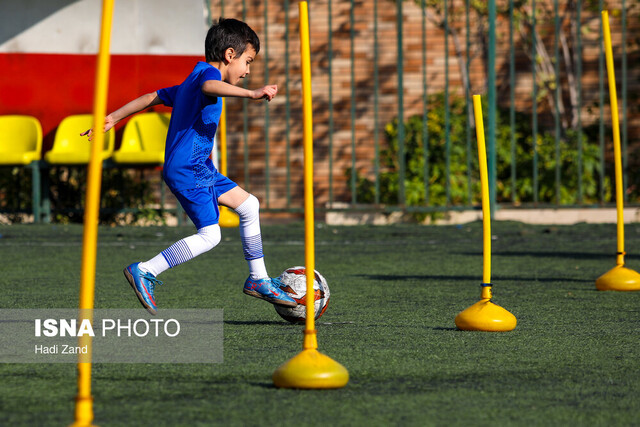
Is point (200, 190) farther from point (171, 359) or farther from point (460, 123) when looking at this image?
point (460, 123)

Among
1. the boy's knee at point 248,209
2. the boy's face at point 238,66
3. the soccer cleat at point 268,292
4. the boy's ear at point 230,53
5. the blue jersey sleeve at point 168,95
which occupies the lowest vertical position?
the soccer cleat at point 268,292

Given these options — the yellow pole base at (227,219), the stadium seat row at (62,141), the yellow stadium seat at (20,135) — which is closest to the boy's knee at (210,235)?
the yellow pole base at (227,219)

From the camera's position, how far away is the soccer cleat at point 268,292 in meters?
4.40

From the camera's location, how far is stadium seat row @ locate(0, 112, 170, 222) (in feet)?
33.5

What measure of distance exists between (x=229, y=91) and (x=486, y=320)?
1.42m

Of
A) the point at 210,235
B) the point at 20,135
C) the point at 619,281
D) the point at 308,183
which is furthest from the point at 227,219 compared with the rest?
the point at 308,183

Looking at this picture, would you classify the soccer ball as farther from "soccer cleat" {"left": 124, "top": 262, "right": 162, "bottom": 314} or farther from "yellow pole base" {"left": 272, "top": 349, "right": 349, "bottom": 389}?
"yellow pole base" {"left": 272, "top": 349, "right": 349, "bottom": 389}

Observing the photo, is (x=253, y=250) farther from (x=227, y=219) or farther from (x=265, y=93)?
(x=227, y=219)

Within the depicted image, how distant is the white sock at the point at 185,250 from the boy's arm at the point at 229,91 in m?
0.70

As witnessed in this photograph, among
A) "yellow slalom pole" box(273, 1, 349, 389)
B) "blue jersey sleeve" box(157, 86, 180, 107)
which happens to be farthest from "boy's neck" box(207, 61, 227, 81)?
"yellow slalom pole" box(273, 1, 349, 389)

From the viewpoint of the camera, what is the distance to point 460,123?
11.2 m

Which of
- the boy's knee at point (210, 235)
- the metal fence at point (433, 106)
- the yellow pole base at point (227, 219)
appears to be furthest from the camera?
the metal fence at point (433, 106)

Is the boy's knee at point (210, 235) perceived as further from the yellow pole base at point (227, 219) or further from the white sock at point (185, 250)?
the yellow pole base at point (227, 219)

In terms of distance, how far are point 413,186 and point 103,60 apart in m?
8.79
